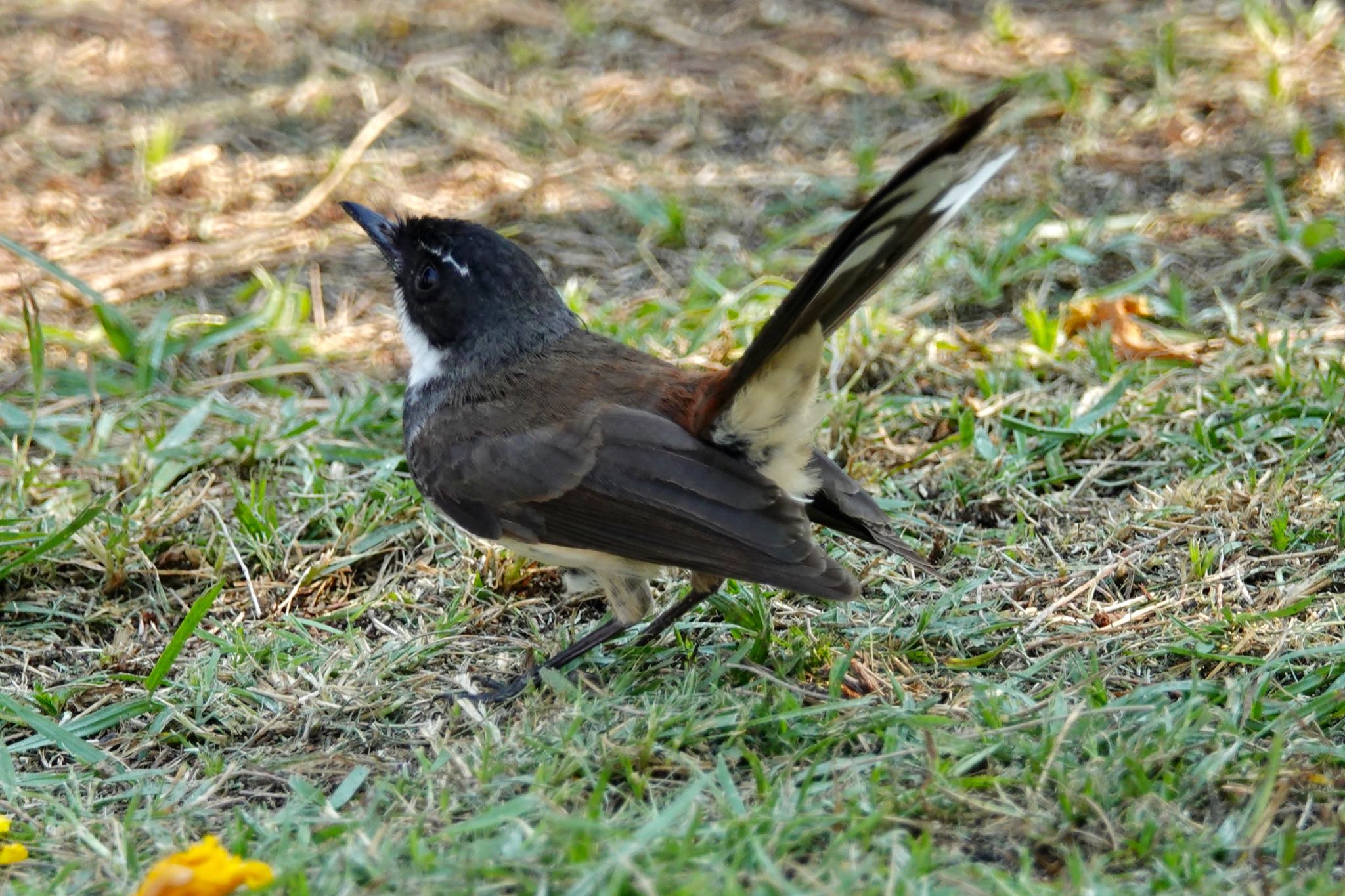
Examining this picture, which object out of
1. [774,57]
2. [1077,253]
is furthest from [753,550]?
[774,57]

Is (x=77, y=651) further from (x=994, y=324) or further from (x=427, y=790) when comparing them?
(x=994, y=324)

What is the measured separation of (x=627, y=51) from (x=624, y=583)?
579 centimetres

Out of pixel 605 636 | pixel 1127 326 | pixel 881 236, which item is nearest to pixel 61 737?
pixel 605 636

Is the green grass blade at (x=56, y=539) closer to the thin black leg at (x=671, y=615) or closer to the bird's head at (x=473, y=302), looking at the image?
the bird's head at (x=473, y=302)

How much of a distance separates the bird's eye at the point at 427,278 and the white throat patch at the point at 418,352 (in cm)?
15

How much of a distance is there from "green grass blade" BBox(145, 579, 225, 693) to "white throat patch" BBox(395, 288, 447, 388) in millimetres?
1102

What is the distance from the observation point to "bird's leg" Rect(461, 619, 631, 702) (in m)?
4.25

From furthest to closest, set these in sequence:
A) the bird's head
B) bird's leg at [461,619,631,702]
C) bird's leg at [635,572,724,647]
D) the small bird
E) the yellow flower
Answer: the bird's head < bird's leg at [635,572,724,647] < bird's leg at [461,619,631,702] < the small bird < the yellow flower

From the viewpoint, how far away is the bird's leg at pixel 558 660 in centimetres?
425

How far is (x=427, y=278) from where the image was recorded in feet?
16.9

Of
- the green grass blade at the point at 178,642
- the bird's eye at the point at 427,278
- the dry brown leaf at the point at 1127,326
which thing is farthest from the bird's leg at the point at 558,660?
the dry brown leaf at the point at 1127,326

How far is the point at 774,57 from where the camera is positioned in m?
9.31

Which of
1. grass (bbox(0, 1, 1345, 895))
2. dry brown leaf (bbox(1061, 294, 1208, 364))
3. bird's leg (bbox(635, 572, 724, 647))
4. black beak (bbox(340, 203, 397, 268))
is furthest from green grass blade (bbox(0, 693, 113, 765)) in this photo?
dry brown leaf (bbox(1061, 294, 1208, 364))

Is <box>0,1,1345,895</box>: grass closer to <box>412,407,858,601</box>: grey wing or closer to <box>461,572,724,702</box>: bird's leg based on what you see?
<box>461,572,724,702</box>: bird's leg
